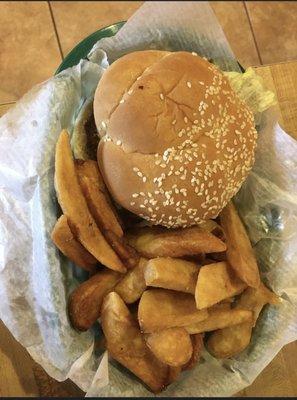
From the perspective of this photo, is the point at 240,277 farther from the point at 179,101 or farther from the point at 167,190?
the point at 179,101

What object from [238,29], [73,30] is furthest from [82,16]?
[238,29]

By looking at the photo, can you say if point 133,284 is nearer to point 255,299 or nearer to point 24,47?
point 255,299

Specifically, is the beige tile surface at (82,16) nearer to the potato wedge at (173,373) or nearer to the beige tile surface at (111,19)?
the beige tile surface at (111,19)

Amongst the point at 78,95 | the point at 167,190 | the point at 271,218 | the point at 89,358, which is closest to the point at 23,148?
the point at 78,95

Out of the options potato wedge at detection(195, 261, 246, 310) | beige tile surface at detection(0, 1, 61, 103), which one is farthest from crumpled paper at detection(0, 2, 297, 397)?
beige tile surface at detection(0, 1, 61, 103)

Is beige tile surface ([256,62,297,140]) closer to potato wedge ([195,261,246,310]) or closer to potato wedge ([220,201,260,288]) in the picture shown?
potato wedge ([220,201,260,288])

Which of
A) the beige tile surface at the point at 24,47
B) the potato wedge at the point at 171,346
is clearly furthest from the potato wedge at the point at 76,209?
the beige tile surface at the point at 24,47
